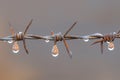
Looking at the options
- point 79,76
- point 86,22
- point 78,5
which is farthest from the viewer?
point 78,5

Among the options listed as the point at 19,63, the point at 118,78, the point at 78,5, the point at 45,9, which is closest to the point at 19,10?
the point at 45,9

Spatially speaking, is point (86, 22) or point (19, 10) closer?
point (86, 22)

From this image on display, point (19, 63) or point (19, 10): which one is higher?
point (19, 10)

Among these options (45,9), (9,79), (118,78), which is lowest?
(118,78)

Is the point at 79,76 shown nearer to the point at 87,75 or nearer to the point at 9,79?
the point at 87,75

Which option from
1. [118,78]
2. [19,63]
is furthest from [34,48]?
[118,78]

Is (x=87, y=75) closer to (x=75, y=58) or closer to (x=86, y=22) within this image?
(x=75, y=58)

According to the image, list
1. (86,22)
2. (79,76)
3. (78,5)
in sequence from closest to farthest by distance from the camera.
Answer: (86,22) → (79,76) → (78,5)
